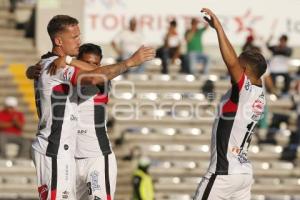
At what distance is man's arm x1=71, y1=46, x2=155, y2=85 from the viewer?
984 cm

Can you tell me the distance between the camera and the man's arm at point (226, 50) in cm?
999

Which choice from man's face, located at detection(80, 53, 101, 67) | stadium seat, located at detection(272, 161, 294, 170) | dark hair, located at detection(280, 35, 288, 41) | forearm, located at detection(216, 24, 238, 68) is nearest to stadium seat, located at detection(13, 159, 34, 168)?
stadium seat, located at detection(272, 161, 294, 170)

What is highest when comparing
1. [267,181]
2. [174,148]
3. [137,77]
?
[137,77]

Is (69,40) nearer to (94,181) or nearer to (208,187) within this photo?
(94,181)

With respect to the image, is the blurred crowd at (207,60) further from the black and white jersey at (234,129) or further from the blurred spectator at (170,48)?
the black and white jersey at (234,129)

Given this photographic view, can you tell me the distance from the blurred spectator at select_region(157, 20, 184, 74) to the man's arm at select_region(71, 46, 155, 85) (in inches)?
445

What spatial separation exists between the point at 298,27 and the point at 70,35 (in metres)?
13.7

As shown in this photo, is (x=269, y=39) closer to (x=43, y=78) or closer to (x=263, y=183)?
(x=263, y=183)

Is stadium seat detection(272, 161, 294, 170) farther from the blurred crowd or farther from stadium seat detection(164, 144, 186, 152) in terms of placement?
stadium seat detection(164, 144, 186, 152)

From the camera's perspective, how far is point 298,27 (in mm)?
23516

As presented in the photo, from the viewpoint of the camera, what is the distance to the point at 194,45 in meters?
21.6

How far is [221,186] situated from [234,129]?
60cm

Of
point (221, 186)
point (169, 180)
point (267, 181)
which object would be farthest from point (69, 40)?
point (267, 181)

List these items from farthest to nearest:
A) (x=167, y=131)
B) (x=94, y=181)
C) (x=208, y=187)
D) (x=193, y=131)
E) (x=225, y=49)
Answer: (x=193, y=131) → (x=167, y=131) → (x=94, y=181) → (x=208, y=187) → (x=225, y=49)
